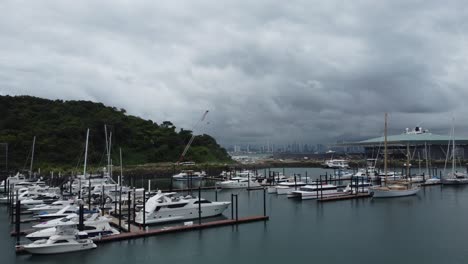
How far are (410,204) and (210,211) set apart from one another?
27827 millimetres

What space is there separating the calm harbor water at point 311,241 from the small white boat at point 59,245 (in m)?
0.48

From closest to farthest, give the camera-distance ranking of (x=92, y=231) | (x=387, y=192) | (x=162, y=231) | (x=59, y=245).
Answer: (x=59, y=245), (x=92, y=231), (x=162, y=231), (x=387, y=192)

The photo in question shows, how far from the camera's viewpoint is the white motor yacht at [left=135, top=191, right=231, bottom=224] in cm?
3675

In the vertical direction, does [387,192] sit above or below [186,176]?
below

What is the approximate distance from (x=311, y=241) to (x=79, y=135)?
81539 mm

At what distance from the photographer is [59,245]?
87.4 ft

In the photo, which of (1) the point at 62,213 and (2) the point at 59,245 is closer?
(2) the point at 59,245

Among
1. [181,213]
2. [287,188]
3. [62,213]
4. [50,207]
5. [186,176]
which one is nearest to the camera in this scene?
[62,213]

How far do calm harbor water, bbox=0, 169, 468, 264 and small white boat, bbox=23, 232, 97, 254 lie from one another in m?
0.48

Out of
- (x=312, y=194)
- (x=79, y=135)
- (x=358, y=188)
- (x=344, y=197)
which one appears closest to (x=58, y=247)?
(x=312, y=194)

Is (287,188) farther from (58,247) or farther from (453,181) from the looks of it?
(58,247)

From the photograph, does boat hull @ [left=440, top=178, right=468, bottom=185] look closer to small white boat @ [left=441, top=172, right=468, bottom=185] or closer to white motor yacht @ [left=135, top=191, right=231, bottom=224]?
small white boat @ [left=441, top=172, right=468, bottom=185]

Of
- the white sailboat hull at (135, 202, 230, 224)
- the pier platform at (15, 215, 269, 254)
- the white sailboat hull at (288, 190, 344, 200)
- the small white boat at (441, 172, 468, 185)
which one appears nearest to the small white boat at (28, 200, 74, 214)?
the white sailboat hull at (135, 202, 230, 224)

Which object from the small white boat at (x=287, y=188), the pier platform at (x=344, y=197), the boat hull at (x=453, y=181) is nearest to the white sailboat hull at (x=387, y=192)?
the pier platform at (x=344, y=197)
